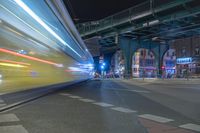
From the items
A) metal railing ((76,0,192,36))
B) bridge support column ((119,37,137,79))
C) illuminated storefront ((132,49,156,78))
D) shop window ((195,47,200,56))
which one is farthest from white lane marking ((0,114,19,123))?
illuminated storefront ((132,49,156,78))

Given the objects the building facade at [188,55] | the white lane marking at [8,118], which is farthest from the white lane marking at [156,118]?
the building facade at [188,55]

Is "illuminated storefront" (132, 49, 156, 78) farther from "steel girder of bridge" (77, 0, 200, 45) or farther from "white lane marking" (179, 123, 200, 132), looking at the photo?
"white lane marking" (179, 123, 200, 132)

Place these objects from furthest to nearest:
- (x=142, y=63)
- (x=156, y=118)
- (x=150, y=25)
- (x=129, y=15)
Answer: (x=142, y=63) < (x=129, y=15) < (x=150, y=25) < (x=156, y=118)

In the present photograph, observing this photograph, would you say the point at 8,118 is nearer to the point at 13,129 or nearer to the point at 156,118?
the point at 13,129

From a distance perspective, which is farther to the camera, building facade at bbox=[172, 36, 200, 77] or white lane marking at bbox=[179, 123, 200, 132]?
building facade at bbox=[172, 36, 200, 77]

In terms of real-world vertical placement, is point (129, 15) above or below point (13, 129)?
above

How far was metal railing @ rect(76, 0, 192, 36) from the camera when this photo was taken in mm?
45750

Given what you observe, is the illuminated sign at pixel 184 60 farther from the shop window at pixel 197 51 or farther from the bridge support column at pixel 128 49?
the bridge support column at pixel 128 49

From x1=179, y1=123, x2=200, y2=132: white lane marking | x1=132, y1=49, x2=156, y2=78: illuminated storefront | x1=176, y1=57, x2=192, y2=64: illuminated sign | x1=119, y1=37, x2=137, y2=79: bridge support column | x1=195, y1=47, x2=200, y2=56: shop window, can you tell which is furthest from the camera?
x1=132, y1=49, x2=156, y2=78: illuminated storefront

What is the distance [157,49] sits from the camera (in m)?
76.1

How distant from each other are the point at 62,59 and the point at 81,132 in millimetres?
8509

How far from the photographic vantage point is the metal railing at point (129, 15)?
150 feet

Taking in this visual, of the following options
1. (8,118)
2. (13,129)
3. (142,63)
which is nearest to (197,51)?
(142,63)

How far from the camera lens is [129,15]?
2122 inches
